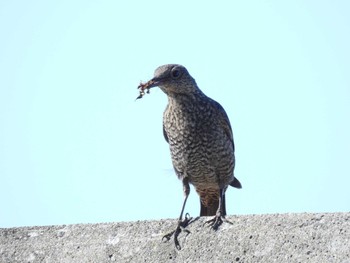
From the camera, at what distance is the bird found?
734 cm

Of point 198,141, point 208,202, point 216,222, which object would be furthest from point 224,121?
point 216,222

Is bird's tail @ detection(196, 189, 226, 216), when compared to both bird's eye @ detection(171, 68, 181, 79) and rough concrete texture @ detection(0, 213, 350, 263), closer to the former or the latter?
bird's eye @ detection(171, 68, 181, 79)

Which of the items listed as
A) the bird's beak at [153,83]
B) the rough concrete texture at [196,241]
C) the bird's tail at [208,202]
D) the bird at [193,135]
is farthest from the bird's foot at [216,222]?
the bird's tail at [208,202]

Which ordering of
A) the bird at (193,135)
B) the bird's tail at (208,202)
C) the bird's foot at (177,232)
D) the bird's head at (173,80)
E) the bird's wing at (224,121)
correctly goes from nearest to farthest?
the bird's foot at (177,232) < the bird's head at (173,80) < the bird at (193,135) < the bird's wing at (224,121) < the bird's tail at (208,202)

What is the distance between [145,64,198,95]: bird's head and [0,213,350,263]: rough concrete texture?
2.59m

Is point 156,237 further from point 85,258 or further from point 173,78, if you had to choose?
point 173,78

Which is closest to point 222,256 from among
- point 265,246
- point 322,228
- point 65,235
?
point 265,246

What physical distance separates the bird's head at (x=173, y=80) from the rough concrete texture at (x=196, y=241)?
8.49ft

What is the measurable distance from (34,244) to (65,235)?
0.18 meters

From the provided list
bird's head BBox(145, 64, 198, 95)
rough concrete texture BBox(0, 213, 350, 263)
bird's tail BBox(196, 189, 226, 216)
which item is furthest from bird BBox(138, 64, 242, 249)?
rough concrete texture BBox(0, 213, 350, 263)

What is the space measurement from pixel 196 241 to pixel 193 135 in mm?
3068

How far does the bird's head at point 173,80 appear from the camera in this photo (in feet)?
23.3

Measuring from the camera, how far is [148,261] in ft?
14.2

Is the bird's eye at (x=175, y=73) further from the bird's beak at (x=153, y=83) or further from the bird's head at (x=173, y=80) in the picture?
the bird's beak at (x=153, y=83)
